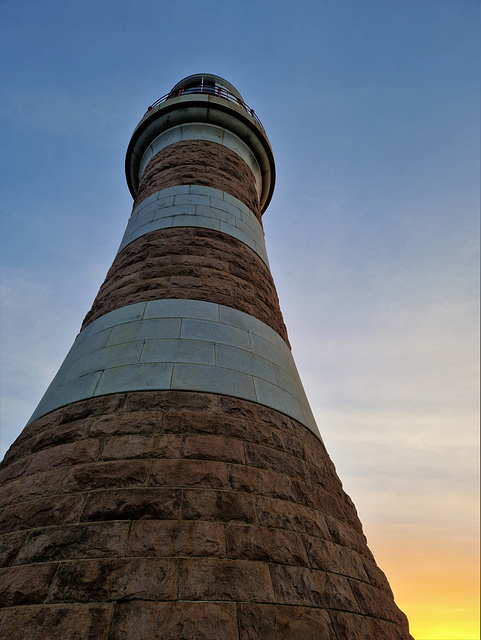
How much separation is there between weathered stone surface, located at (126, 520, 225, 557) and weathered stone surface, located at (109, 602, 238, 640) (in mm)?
294

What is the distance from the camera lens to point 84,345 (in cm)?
472

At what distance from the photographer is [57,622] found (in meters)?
2.07

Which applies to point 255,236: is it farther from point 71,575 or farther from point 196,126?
point 71,575

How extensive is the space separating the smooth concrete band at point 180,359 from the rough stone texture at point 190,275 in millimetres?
222

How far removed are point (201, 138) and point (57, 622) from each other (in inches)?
345

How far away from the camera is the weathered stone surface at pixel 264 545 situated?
255 centimetres

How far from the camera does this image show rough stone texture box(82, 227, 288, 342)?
196 inches

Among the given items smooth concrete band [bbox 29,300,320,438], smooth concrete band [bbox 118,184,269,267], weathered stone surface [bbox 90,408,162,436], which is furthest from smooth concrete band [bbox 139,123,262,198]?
weathered stone surface [bbox 90,408,162,436]

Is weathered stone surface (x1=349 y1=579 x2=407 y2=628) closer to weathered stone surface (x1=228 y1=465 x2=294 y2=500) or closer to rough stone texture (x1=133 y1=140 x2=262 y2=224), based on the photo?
weathered stone surface (x1=228 y1=465 x2=294 y2=500)

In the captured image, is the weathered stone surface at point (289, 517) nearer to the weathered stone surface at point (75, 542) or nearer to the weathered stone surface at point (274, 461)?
the weathered stone surface at point (274, 461)

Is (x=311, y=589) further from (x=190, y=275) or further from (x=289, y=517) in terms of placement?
(x=190, y=275)

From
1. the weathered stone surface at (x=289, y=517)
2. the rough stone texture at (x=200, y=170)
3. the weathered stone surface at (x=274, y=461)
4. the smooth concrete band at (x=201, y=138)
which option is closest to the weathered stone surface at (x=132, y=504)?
the weathered stone surface at (x=289, y=517)

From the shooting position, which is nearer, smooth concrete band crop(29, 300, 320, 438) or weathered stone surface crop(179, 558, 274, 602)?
weathered stone surface crop(179, 558, 274, 602)

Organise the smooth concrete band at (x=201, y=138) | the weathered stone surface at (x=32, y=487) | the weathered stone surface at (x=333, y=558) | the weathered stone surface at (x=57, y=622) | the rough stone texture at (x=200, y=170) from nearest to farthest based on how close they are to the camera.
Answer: the weathered stone surface at (x=57, y=622) → the weathered stone surface at (x=333, y=558) → the weathered stone surface at (x=32, y=487) → the rough stone texture at (x=200, y=170) → the smooth concrete band at (x=201, y=138)
